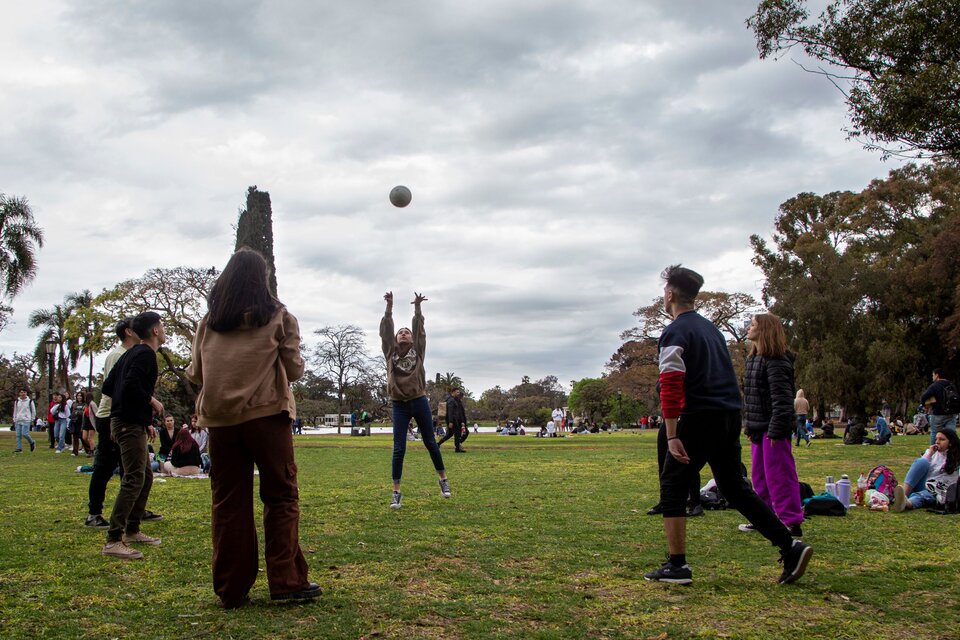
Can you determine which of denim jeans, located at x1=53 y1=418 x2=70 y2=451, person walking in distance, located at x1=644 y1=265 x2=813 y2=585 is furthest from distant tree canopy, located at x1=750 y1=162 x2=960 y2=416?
person walking in distance, located at x1=644 y1=265 x2=813 y2=585

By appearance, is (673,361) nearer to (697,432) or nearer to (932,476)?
(697,432)

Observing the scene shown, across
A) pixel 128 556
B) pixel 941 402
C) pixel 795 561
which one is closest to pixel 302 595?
pixel 128 556

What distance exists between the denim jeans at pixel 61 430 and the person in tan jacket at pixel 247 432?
1997 centimetres

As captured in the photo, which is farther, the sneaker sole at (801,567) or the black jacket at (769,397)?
the black jacket at (769,397)

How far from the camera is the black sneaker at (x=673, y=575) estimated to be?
15.0 ft

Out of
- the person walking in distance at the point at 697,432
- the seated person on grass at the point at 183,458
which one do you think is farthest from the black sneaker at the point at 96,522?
the seated person on grass at the point at 183,458

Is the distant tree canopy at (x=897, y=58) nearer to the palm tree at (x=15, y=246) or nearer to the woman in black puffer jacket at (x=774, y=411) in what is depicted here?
the woman in black puffer jacket at (x=774, y=411)

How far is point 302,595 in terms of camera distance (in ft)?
13.4

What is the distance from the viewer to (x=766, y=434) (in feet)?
20.9

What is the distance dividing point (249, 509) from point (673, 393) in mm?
2662

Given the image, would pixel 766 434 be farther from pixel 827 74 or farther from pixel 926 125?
pixel 827 74

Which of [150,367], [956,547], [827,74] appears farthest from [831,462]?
[150,367]

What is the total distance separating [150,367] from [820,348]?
128ft

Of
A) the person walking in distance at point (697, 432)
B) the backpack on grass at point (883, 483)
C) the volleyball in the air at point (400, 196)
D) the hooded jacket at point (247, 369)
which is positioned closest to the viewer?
the hooded jacket at point (247, 369)
